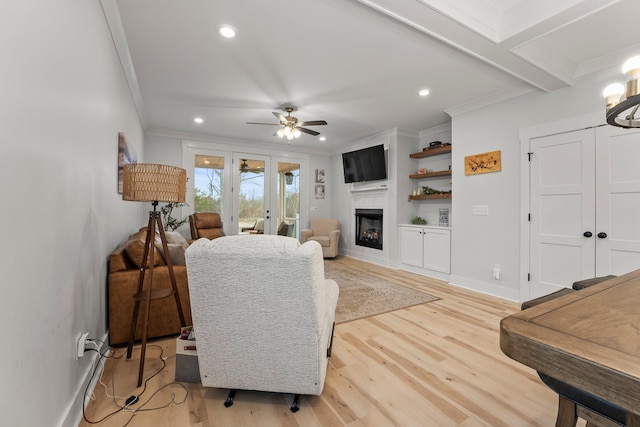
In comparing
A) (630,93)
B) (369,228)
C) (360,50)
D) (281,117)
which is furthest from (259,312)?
(369,228)

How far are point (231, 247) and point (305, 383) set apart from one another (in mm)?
840

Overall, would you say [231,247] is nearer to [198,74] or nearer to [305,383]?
[305,383]

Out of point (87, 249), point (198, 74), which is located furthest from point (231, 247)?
point (198, 74)

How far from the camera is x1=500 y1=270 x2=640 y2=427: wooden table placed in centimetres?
51

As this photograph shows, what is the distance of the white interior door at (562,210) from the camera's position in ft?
9.56

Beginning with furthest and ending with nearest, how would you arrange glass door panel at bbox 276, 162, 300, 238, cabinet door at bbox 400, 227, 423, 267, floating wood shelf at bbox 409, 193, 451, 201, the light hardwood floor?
glass door panel at bbox 276, 162, 300, 238, cabinet door at bbox 400, 227, 423, 267, floating wood shelf at bbox 409, 193, 451, 201, the light hardwood floor

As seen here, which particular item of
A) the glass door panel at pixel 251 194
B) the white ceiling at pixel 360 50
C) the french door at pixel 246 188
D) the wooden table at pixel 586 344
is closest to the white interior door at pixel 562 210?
the white ceiling at pixel 360 50

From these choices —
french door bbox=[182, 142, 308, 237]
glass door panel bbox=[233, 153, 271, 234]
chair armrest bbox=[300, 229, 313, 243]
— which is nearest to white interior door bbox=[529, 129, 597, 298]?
chair armrest bbox=[300, 229, 313, 243]

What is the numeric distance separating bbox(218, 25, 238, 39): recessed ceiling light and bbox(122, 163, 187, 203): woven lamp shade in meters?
1.33

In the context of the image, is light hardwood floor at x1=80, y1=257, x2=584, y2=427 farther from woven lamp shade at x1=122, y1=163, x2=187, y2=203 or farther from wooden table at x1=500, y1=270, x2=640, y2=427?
woven lamp shade at x1=122, y1=163, x2=187, y2=203

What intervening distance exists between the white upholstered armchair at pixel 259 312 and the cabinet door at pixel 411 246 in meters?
3.68

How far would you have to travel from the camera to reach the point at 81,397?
5.05ft

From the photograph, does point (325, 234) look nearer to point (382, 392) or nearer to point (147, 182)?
point (382, 392)

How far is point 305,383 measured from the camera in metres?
1.51
